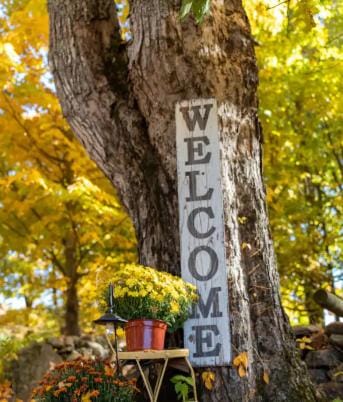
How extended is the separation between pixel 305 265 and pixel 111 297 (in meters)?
4.95

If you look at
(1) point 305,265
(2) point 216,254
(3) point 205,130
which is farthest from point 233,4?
(1) point 305,265

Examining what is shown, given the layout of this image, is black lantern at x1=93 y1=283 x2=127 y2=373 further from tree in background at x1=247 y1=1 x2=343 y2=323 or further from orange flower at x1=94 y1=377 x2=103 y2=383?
tree in background at x1=247 y1=1 x2=343 y2=323

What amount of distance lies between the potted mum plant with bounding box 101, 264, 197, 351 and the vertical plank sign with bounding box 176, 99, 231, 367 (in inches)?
12.4

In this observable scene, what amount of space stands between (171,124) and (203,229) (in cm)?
81

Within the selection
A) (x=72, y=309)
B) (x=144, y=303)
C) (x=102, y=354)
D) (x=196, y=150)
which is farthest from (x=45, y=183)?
(x=144, y=303)

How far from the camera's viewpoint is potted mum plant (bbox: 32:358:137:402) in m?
3.38

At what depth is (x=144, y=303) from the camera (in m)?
3.57

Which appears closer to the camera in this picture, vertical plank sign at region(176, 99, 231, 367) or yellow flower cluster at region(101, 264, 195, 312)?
yellow flower cluster at region(101, 264, 195, 312)

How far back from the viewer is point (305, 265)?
26.1ft

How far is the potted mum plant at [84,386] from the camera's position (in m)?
3.38

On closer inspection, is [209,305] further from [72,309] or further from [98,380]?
[72,309]

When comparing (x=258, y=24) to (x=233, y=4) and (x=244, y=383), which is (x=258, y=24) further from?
(x=244, y=383)

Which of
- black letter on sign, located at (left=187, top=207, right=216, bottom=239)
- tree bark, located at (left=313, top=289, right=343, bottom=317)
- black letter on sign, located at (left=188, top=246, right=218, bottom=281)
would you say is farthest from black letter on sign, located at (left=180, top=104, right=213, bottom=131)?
tree bark, located at (left=313, top=289, right=343, bottom=317)

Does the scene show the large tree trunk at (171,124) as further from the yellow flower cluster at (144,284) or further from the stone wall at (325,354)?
the stone wall at (325,354)
